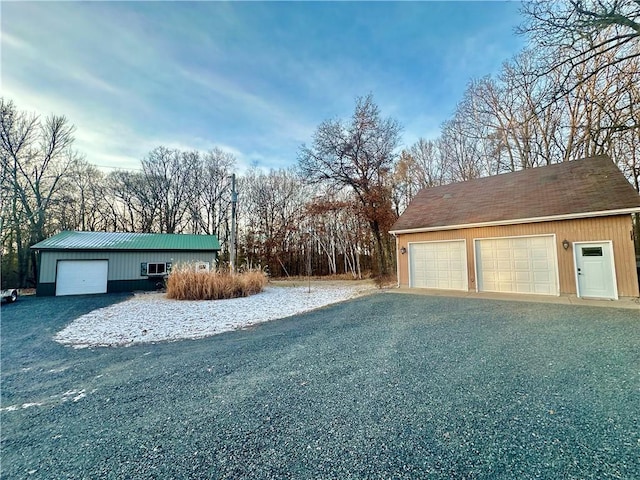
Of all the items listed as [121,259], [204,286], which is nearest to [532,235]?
[204,286]

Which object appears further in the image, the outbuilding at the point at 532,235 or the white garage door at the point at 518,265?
the white garage door at the point at 518,265

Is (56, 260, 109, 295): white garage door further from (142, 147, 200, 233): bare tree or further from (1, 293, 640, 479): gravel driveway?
(1, 293, 640, 479): gravel driveway

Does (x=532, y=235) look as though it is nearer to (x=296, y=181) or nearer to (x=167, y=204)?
(x=296, y=181)

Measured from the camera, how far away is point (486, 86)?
13914 millimetres

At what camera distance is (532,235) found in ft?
27.1

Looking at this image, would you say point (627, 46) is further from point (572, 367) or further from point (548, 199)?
point (572, 367)

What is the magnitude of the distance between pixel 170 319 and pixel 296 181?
16536 millimetres

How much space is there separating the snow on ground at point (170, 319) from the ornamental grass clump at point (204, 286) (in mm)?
534

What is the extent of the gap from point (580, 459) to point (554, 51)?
6.30 m

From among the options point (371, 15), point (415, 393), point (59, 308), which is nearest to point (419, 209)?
point (371, 15)

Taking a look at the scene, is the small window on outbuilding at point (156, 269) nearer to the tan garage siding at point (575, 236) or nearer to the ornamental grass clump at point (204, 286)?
the ornamental grass clump at point (204, 286)

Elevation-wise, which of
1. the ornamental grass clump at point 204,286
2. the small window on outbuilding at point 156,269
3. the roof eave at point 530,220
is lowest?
the ornamental grass clump at point 204,286

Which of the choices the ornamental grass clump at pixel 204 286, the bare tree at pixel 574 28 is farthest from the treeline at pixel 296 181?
the ornamental grass clump at pixel 204 286

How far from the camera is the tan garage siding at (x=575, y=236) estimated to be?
700 centimetres
